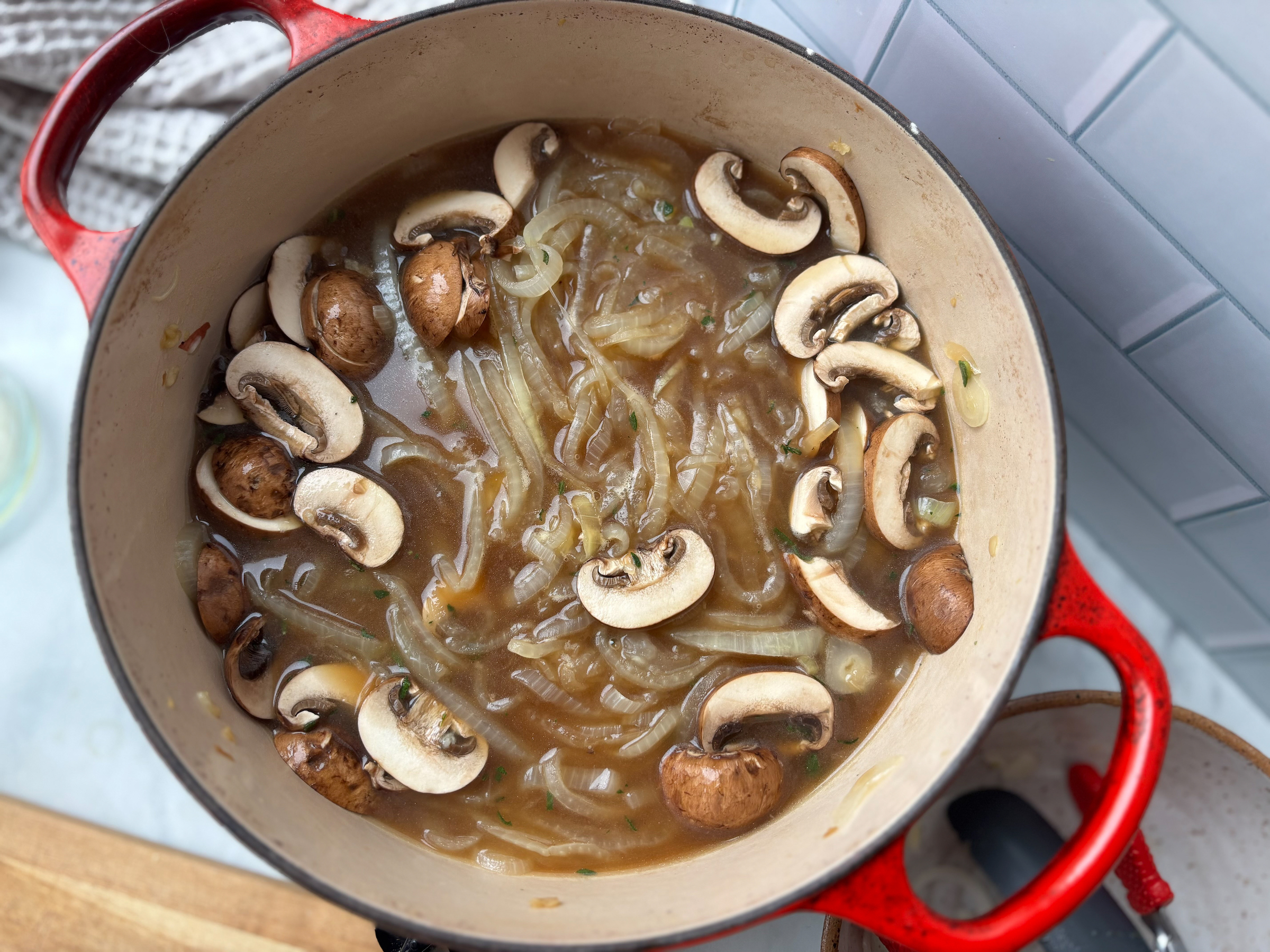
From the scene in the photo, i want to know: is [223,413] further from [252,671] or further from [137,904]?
[137,904]

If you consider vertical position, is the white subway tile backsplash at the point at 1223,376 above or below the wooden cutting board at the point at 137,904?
above

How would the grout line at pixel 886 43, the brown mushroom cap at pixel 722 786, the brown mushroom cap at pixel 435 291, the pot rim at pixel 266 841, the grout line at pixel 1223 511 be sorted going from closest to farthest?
the pot rim at pixel 266 841, the brown mushroom cap at pixel 722 786, the brown mushroom cap at pixel 435 291, the grout line at pixel 886 43, the grout line at pixel 1223 511

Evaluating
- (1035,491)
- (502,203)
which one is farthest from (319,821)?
(1035,491)

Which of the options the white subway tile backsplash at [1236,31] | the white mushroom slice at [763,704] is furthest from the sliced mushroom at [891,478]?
the white subway tile backsplash at [1236,31]

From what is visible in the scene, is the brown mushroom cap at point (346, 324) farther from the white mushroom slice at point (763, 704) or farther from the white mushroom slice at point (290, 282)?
the white mushroom slice at point (763, 704)

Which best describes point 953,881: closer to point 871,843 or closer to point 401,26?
point 871,843

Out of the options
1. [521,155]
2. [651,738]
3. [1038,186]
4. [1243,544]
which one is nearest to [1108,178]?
[1038,186]

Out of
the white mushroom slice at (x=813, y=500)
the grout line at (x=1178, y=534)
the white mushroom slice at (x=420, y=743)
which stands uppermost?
the grout line at (x=1178, y=534)

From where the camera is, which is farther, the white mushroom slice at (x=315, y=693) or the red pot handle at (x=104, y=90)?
the white mushroom slice at (x=315, y=693)

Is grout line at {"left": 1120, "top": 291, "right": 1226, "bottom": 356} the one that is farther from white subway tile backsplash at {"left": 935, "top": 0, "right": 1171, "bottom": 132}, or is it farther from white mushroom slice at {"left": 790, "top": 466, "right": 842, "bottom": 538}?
white mushroom slice at {"left": 790, "top": 466, "right": 842, "bottom": 538}
